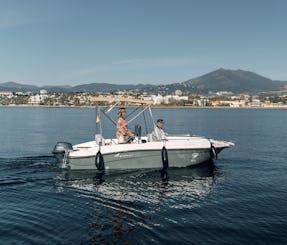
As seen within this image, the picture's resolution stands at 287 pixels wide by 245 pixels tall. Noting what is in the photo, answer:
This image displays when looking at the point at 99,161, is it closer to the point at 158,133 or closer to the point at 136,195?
the point at 158,133

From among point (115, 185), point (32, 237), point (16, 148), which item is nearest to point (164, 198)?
point (115, 185)

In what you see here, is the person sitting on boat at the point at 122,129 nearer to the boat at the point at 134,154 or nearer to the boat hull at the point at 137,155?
the boat at the point at 134,154

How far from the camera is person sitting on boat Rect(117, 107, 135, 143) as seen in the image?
859 inches

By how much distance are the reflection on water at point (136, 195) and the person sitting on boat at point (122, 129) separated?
6.44 feet

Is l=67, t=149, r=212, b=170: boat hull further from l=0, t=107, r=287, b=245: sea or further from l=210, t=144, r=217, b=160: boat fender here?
l=210, t=144, r=217, b=160: boat fender

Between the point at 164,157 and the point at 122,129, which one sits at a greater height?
the point at 122,129

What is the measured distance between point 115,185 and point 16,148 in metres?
19.8

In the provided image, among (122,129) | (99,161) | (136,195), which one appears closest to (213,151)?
(122,129)

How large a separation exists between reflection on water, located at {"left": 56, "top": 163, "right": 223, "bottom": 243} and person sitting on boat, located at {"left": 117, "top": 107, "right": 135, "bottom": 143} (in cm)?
196

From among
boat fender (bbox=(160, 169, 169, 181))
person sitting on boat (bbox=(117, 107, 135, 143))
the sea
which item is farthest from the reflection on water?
person sitting on boat (bbox=(117, 107, 135, 143))

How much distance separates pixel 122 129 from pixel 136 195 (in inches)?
222

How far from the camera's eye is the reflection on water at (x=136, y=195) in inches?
523

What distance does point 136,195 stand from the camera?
17250 mm

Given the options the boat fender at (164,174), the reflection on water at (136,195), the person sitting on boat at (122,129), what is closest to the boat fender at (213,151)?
the reflection on water at (136,195)
